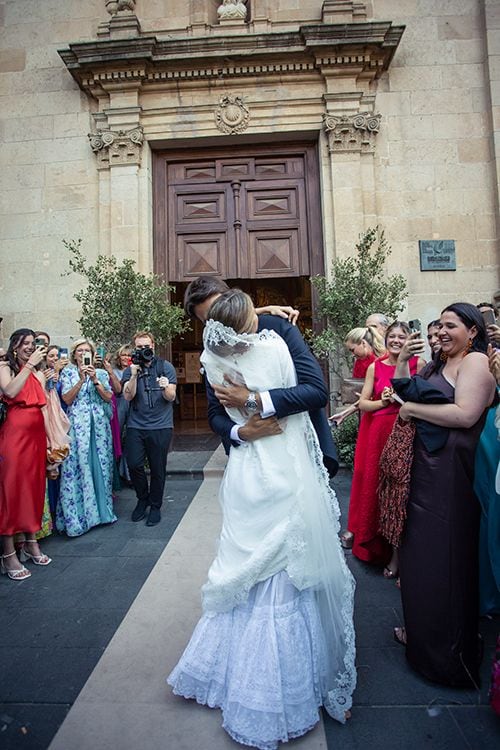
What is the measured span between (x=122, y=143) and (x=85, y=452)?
5837 mm

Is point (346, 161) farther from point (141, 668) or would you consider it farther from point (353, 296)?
point (141, 668)

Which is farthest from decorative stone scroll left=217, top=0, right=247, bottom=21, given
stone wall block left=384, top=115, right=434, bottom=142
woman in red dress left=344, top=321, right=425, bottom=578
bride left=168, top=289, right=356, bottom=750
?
bride left=168, top=289, right=356, bottom=750

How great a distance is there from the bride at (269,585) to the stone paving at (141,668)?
6.8 inches

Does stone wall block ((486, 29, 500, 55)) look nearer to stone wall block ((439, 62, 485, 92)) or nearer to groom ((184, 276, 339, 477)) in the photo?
stone wall block ((439, 62, 485, 92))

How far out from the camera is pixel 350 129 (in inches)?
298

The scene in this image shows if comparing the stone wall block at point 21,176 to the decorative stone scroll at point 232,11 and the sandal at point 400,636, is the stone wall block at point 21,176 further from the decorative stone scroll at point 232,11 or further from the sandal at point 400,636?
the sandal at point 400,636

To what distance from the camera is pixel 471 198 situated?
7664 mm

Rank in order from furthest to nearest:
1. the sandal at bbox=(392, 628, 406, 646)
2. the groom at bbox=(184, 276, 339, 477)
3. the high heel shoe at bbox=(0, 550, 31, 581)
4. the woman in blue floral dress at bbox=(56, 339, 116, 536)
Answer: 1. the woman in blue floral dress at bbox=(56, 339, 116, 536)
2. the high heel shoe at bbox=(0, 550, 31, 581)
3. the sandal at bbox=(392, 628, 406, 646)
4. the groom at bbox=(184, 276, 339, 477)

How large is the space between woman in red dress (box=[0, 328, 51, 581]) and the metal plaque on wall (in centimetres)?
641

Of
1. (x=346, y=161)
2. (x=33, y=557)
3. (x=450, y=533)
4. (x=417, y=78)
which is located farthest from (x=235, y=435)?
(x=417, y=78)

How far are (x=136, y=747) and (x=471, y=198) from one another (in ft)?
28.1

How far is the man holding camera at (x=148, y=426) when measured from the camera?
190 inches

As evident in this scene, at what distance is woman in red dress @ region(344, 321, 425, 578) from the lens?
3455 millimetres

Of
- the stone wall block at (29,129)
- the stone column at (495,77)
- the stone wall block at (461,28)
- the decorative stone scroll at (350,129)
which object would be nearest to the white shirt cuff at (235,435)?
the decorative stone scroll at (350,129)
